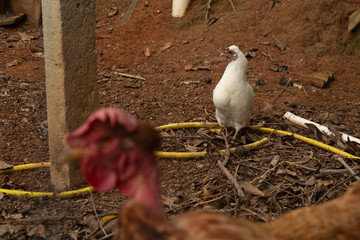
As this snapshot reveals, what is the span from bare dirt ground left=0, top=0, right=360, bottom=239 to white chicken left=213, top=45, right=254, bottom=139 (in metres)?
0.33

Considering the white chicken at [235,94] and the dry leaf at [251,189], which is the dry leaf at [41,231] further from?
the white chicken at [235,94]

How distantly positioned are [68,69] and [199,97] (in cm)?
277

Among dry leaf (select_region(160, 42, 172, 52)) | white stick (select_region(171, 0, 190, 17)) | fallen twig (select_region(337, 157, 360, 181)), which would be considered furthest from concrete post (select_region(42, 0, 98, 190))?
white stick (select_region(171, 0, 190, 17))

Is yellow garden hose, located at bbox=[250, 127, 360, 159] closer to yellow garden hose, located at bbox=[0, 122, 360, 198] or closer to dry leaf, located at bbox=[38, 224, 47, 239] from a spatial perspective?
yellow garden hose, located at bbox=[0, 122, 360, 198]

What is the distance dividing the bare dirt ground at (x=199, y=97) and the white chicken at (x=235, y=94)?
33 centimetres

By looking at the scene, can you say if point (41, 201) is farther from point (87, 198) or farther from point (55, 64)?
point (55, 64)

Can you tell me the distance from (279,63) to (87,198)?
449cm

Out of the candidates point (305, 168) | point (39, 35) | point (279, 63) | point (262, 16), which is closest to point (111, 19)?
point (39, 35)

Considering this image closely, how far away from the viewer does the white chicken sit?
4.43 meters

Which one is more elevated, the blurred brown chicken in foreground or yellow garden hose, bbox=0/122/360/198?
the blurred brown chicken in foreground

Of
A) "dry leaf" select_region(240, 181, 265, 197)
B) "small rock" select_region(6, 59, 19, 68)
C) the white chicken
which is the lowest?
"small rock" select_region(6, 59, 19, 68)

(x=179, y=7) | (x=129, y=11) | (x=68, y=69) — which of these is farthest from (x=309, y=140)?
(x=129, y=11)

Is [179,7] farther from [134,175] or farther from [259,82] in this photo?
[134,175]

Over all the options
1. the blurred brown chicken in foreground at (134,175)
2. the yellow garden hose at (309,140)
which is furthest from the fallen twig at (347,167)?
the blurred brown chicken in foreground at (134,175)
